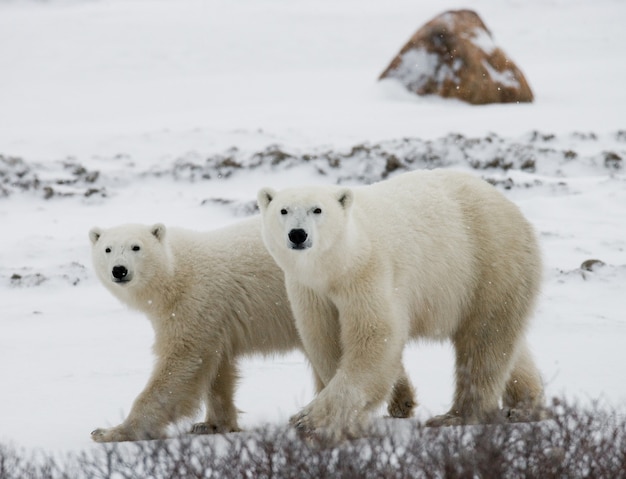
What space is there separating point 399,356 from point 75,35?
1872 centimetres

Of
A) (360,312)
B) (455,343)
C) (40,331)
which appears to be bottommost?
(40,331)

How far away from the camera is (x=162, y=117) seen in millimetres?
15141

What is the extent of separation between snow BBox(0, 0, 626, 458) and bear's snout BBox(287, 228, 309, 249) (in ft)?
2.92

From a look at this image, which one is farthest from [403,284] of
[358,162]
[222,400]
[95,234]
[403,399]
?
[358,162]

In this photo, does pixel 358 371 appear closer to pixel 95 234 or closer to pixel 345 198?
pixel 345 198

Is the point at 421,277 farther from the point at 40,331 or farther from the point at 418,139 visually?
A: the point at 418,139

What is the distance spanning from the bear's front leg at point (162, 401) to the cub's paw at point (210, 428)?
23 centimetres

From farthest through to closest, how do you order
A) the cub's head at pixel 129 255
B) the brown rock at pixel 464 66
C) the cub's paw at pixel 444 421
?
1. the brown rock at pixel 464 66
2. the cub's head at pixel 129 255
3. the cub's paw at pixel 444 421

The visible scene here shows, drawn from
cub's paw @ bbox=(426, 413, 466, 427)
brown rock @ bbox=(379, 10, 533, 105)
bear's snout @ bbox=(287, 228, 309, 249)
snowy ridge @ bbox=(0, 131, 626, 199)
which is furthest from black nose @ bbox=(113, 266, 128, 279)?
brown rock @ bbox=(379, 10, 533, 105)

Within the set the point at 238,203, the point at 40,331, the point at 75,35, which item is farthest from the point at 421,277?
the point at 75,35

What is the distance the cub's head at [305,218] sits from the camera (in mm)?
4082

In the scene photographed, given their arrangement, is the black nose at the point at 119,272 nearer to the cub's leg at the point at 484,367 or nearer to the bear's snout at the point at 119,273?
the bear's snout at the point at 119,273

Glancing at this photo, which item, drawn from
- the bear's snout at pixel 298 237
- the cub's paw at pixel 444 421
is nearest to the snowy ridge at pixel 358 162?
the cub's paw at pixel 444 421

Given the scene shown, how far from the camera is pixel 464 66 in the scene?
14523 mm
